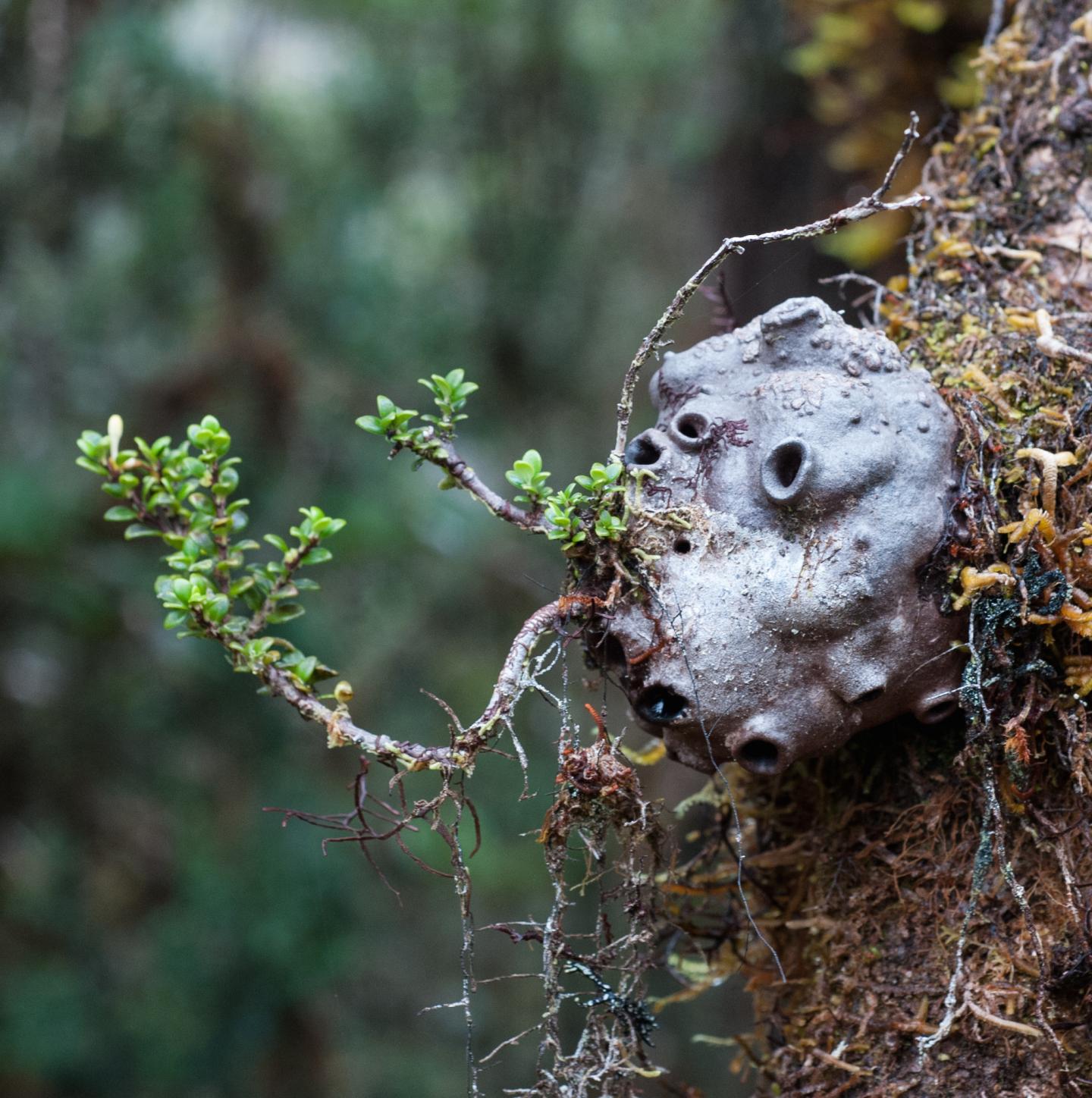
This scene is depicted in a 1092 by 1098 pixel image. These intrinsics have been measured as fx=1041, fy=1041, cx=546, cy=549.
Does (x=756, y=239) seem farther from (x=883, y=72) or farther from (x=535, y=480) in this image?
(x=883, y=72)

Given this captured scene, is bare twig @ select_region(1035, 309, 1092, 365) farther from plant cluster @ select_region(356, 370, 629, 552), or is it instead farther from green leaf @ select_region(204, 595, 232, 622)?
green leaf @ select_region(204, 595, 232, 622)

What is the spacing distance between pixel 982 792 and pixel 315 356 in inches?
177

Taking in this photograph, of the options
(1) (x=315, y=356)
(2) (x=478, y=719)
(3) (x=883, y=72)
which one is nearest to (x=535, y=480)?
(2) (x=478, y=719)

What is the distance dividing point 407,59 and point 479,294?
4.52ft

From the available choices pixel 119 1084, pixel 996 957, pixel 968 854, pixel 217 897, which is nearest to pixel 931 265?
pixel 968 854

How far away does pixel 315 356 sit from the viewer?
17.6 feet

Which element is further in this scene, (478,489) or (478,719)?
(478,489)

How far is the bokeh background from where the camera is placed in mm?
3787

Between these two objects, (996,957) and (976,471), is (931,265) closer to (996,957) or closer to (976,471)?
(976,471)

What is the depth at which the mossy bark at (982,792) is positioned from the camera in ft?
4.38

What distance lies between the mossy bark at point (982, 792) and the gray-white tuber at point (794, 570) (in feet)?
0.23

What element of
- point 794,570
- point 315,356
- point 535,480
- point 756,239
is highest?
point 315,356

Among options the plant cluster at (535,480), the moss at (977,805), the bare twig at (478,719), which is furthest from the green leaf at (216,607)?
the moss at (977,805)

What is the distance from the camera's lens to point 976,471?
1.38 meters
